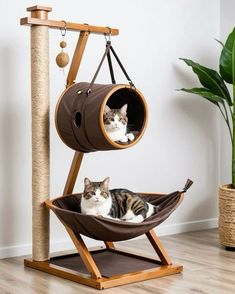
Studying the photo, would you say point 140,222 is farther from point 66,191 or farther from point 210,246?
point 210,246

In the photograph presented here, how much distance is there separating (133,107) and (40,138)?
56cm

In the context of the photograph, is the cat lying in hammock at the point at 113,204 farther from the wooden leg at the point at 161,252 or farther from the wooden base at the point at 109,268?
the wooden base at the point at 109,268

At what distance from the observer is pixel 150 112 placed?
13.8 ft

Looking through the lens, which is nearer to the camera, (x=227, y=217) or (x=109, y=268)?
(x=109, y=268)

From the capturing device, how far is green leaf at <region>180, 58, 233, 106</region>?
4.01 metres

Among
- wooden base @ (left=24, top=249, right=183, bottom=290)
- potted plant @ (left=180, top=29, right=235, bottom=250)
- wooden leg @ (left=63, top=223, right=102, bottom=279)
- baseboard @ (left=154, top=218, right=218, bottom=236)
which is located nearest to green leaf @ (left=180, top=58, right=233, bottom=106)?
potted plant @ (left=180, top=29, right=235, bottom=250)

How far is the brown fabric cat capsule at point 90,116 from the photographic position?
3.03 meters

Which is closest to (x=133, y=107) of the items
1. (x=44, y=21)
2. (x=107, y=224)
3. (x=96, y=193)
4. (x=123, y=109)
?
(x=123, y=109)

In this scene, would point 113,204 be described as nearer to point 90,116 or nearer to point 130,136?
point 130,136

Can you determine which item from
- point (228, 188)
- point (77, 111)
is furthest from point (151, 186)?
point (77, 111)

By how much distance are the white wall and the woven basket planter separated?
556 mm

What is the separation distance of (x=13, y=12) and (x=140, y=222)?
1459 mm

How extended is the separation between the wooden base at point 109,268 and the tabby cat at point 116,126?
2.28 ft

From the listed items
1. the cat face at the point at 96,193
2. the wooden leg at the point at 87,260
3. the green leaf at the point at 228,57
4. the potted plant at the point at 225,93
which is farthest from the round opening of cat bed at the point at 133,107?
the green leaf at the point at 228,57
